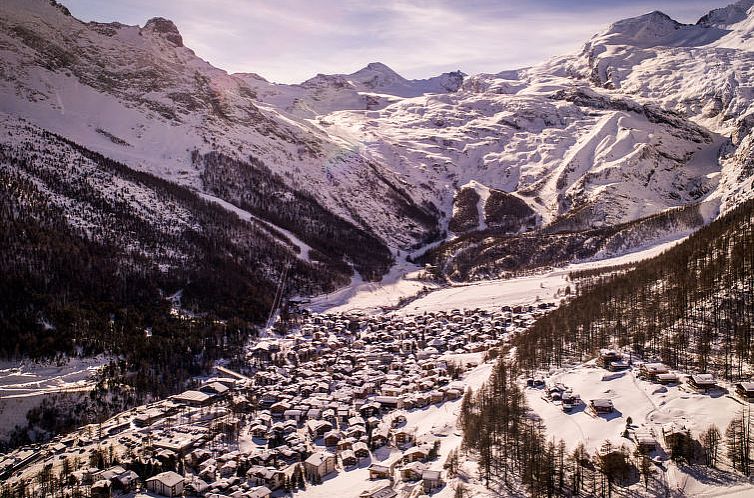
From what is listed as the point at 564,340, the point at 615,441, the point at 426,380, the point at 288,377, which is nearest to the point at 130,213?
the point at 288,377

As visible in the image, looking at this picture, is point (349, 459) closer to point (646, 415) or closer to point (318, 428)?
point (318, 428)

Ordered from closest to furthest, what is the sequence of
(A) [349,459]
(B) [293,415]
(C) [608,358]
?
1. (A) [349,459]
2. (C) [608,358]
3. (B) [293,415]

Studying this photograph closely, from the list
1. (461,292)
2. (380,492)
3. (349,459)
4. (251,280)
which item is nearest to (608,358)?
(380,492)

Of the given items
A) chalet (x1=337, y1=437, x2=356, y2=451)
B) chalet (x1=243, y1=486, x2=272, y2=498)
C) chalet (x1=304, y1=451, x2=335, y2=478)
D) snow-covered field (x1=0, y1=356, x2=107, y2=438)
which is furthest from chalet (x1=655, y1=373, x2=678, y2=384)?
snow-covered field (x1=0, y1=356, x2=107, y2=438)

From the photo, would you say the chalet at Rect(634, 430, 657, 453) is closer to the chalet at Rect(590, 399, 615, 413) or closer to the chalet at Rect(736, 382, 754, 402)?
the chalet at Rect(590, 399, 615, 413)

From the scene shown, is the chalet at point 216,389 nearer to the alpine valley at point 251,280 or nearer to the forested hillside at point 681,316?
the alpine valley at point 251,280

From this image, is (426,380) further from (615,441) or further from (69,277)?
(69,277)
